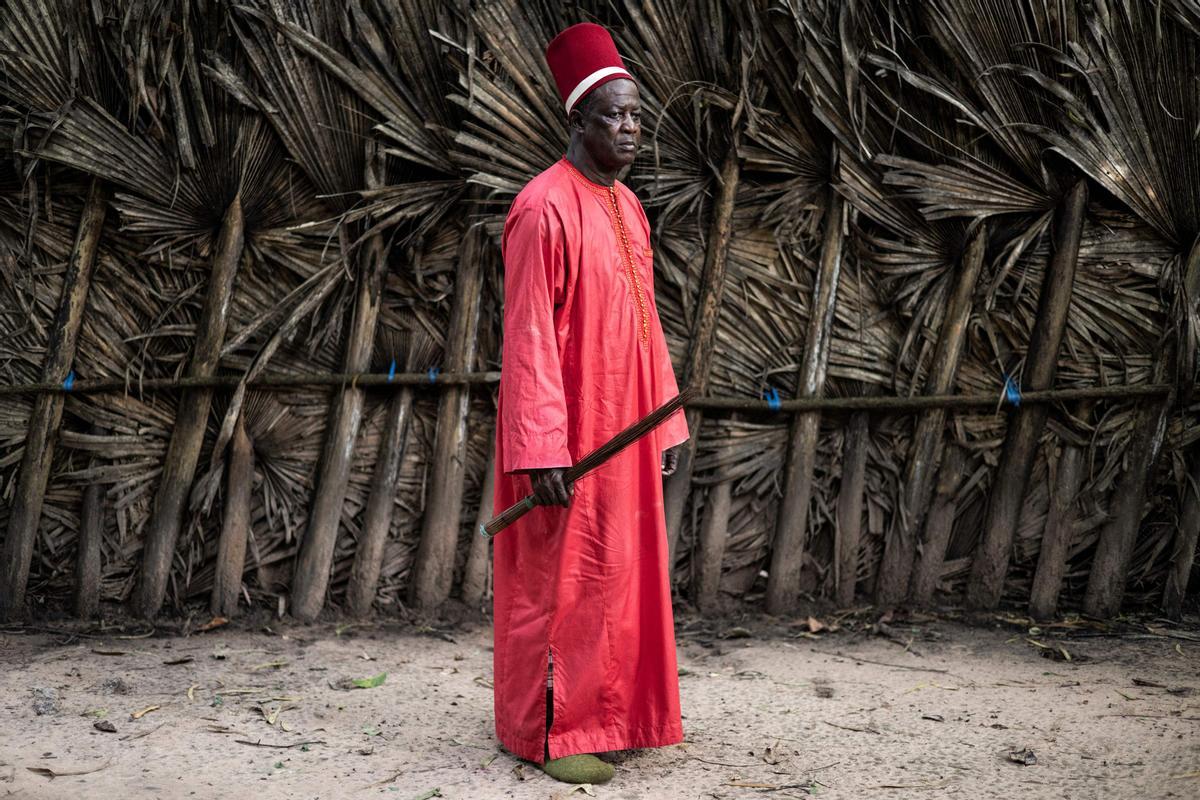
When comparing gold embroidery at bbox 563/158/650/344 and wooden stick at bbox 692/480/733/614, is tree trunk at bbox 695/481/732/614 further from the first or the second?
gold embroidery at bbox 563/158/650/344

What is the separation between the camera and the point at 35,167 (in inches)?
157

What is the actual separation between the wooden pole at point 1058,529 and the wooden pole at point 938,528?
34cm

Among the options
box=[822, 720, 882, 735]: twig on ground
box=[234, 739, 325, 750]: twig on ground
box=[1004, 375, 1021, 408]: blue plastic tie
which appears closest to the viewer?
box=[234, 739, 325, 750]: twig on ground

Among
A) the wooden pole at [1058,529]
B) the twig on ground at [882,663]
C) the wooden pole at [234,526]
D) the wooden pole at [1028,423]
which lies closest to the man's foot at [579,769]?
the twig on ground at [882,663]

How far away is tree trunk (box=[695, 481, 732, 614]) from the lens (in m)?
4.21

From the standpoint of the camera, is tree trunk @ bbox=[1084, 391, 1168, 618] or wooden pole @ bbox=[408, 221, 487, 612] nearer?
tree trunk @ bbox=[1084, 391, 1168, 618]

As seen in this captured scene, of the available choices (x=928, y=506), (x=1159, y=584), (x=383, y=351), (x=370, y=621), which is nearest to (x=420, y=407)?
(x=383, y=351)

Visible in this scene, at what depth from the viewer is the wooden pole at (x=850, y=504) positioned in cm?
418

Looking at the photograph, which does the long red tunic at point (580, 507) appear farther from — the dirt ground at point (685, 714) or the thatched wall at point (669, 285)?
the thatched wall at point (669, 285)

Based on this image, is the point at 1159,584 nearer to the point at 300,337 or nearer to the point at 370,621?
the point at 370,621

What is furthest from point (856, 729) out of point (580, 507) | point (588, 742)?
point (580, 507)

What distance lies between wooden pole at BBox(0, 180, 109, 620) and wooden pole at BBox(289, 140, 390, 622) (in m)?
0.97

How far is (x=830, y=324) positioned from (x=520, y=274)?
5.96 ft

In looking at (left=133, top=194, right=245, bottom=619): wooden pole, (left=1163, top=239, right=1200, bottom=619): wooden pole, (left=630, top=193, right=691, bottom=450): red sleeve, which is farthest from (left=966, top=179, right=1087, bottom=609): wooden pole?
(left=133, top=194, right=245, bottom=619): wooden pole
